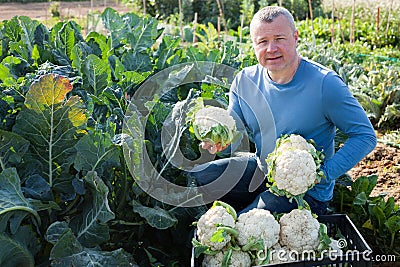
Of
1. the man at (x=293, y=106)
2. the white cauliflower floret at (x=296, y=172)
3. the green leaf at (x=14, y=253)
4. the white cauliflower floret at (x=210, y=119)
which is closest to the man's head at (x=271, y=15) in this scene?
the man at (x=293, y=106)

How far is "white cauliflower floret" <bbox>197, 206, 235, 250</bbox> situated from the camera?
2627mm

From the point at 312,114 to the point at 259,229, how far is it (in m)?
0.68

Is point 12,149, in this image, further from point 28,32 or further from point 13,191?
point 28,32

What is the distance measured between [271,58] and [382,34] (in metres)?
6.39

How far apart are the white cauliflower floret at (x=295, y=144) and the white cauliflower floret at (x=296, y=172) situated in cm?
6

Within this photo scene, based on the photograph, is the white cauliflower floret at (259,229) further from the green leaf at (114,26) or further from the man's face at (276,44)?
the green leaf at (114,26)

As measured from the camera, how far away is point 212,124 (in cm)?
307

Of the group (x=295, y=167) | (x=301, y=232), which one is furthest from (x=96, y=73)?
(x=301, y=232)

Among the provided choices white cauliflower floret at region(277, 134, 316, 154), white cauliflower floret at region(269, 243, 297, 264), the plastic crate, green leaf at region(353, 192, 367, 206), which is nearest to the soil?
green leaf at region(353, 192, 367, 206)

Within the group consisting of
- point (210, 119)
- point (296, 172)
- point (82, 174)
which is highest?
point (210, 119)

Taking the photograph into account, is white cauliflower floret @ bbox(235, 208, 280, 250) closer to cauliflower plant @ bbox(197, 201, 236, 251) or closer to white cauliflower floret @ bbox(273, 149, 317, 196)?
cauliflower plant @ bbox(197, 201, 236, 251)

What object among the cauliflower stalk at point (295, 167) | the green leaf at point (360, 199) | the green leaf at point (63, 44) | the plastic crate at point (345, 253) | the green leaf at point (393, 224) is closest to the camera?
the plastic crate at point (345, 253)

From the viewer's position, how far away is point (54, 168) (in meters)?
2.91

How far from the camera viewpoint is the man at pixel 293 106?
2.84 metres
